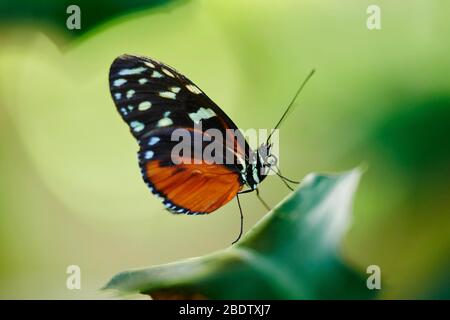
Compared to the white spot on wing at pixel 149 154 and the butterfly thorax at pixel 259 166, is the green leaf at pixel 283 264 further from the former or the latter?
the white spot on wing at pixel 149 154

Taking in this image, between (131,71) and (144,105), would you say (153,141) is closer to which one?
(144,105)

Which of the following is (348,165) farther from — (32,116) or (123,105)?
(32,116)

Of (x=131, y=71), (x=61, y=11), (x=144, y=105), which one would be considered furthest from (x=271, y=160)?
(x=61, y=11)

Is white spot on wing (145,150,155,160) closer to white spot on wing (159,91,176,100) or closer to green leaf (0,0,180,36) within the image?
white spot on wing (159,91,176,100)

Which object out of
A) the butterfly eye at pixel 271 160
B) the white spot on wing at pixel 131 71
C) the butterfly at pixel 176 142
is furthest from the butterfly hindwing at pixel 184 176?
the white spot on wing at pixel 131 71

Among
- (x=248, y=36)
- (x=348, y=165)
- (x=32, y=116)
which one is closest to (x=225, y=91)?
(x=248, y=36)
